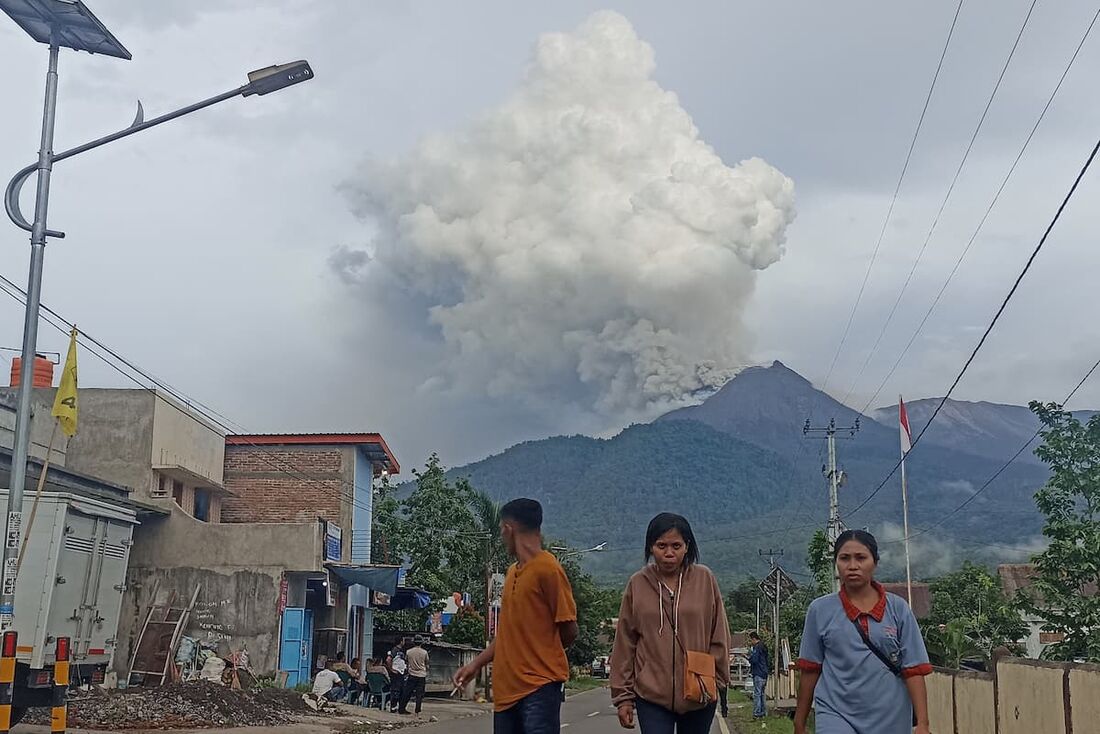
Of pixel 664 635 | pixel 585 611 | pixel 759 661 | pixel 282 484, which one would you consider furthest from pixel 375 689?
pixel 585 611

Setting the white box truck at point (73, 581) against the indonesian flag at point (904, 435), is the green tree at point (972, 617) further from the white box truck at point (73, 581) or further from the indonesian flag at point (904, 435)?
the white box truck at point (73, 581)

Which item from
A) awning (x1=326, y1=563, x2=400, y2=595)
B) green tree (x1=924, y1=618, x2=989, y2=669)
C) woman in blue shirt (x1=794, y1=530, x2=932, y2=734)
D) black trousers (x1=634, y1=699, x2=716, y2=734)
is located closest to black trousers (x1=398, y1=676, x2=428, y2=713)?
awning (x1=326, y1=563, x2=400, y2=595)

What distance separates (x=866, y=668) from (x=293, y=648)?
2087 centimetres

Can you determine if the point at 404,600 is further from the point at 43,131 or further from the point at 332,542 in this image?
the point at 43,131

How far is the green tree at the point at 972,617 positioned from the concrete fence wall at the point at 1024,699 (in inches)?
339

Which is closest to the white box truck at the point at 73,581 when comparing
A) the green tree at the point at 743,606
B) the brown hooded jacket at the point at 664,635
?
the brown hooded jacket at the point at 664,635

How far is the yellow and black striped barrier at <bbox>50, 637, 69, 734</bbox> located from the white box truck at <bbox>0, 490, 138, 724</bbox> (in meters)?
2.92

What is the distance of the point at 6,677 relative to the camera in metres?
9.55

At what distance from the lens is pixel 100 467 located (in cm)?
2492

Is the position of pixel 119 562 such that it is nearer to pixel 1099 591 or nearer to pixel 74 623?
pixel 74 623

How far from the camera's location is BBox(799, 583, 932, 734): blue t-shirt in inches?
200

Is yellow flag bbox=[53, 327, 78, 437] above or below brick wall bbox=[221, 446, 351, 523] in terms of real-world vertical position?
below

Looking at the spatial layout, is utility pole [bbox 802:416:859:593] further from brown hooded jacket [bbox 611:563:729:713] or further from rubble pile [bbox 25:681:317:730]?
brown hooded jacket [bbox 611:563:729:713]

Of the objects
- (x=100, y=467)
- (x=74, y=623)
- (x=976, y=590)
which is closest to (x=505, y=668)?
(x=74, y=623)
